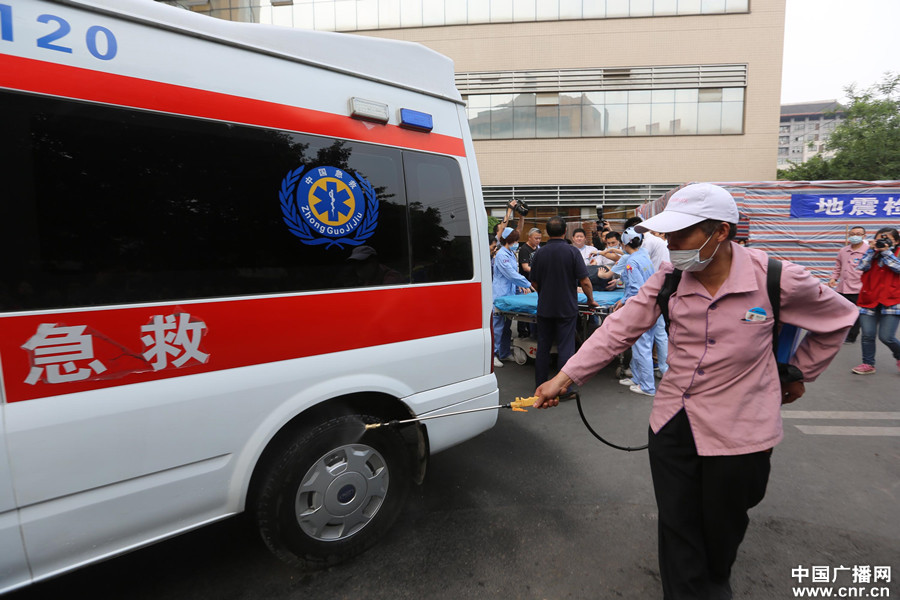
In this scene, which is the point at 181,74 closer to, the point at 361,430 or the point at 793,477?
the point at 361,430

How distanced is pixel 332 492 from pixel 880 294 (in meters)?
6.84

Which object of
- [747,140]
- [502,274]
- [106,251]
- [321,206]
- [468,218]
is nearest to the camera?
[106,251]

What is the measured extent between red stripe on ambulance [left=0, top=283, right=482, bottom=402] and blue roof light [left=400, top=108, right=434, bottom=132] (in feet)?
2.99

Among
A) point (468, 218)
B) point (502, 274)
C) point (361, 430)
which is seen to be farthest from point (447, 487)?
point (502, 274)

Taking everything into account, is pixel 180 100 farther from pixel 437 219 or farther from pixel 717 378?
pixel 717 378

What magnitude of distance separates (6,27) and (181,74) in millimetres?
512

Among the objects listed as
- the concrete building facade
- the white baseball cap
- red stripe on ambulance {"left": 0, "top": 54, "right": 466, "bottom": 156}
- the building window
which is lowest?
the white baseball cap

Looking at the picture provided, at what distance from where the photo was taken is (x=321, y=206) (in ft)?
7.45

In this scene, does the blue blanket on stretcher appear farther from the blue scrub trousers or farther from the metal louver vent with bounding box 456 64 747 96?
the metal louver vent with bounding box 456 64 747 96

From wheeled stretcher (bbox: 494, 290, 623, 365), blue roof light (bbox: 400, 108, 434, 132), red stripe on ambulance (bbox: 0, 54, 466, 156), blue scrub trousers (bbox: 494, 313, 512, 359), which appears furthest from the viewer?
blue scrub trousers (bbox: 494, 313, 512, 359)

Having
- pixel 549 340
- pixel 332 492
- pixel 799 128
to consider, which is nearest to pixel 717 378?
pixel 332 492

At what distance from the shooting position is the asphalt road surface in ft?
7.69

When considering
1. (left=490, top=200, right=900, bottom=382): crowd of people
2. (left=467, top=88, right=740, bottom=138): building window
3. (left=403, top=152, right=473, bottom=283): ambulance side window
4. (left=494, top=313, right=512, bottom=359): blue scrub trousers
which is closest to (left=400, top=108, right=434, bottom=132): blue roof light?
(left=403, top=152, right=473, bottom=283): ambulance side window

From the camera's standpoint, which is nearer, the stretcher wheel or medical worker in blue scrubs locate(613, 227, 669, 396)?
medical worker in blue scrubs locate(613, 227, 669, 396)
